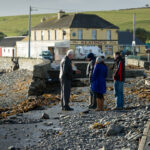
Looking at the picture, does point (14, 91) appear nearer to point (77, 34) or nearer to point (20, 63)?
point (20, 63)

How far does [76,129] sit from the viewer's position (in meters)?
11.4

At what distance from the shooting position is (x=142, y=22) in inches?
6147

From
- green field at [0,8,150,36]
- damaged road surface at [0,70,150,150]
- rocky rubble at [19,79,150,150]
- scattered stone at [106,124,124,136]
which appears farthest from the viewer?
green field at [0,8,150,36]

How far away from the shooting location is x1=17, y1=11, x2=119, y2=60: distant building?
7481cm

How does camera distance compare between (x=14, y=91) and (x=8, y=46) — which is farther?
(x=8, y=46)

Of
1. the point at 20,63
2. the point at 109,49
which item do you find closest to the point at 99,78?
the point at 20,63

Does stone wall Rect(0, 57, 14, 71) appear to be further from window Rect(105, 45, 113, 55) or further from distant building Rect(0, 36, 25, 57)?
distant building Rect(0, 36, 25, 57)

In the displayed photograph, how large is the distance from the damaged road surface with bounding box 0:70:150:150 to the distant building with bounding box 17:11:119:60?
58.9 m

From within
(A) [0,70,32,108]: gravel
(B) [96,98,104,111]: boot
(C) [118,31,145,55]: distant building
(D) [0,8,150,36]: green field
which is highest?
(D) [0,8,150,36]: green field

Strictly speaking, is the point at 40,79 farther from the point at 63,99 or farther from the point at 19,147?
the point at 19,147

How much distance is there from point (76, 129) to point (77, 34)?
64332 millimetres

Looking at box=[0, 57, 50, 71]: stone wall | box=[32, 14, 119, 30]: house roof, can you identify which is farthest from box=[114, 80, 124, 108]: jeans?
box=[32, 14, 119, 30]: house roof

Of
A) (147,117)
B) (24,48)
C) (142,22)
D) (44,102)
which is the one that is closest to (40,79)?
(44,102)

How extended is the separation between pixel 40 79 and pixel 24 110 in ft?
30.0
